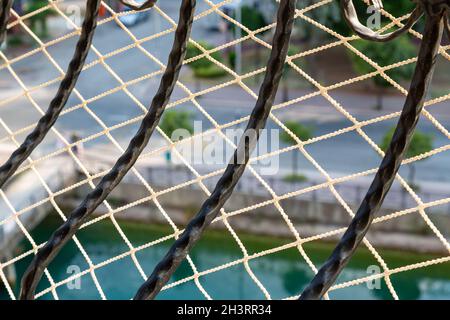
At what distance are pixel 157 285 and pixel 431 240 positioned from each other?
153 inches

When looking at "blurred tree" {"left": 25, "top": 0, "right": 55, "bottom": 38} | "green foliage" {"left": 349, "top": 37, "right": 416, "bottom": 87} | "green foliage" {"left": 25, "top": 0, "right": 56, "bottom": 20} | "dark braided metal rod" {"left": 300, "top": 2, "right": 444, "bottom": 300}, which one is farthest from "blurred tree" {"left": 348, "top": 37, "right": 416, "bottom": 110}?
"dark braided metal rod" {"left": 300, "top": 2, "right": 444, "bottom": 300}

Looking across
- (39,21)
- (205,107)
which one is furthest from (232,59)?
(39,21)

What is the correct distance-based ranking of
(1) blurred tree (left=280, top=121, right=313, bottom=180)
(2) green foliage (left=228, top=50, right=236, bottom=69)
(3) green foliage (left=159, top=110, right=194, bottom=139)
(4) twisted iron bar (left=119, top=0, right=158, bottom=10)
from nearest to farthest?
(4) twisted iron bar (left=119, top=0, right=158, bottom=10), (1) blurred tree (left=280, top=121, right=313, bottom=180), (3) green foliage (left=159, top=110, right=194, bottom=139), (2) green foliage (left=228, top=50, right=236, bottom=69)

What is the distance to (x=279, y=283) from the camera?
13.7ft

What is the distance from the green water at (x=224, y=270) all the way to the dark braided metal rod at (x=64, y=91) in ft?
10.6

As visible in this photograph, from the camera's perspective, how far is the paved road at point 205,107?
4.71 meters

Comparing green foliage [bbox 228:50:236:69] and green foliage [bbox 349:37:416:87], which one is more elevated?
green foliage [bbox 228:50:236:69]

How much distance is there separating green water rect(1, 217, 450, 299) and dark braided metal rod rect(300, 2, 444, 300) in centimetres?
339

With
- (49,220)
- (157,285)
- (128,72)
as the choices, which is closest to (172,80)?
(157,285)

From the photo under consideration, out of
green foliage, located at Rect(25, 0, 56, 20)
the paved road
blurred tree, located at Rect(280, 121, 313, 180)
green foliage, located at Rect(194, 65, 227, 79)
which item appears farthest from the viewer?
green foliage, located at Rect(25, 0, 56, 20)

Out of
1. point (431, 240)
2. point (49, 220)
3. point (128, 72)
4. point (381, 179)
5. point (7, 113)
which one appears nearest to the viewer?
point (381, 179)

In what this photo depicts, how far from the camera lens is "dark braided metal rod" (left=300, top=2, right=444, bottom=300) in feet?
1.27

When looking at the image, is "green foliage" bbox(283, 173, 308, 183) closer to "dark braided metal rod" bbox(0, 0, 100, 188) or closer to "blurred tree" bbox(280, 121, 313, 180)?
"blurred tree" bbox(280, 121, 313, 180)
